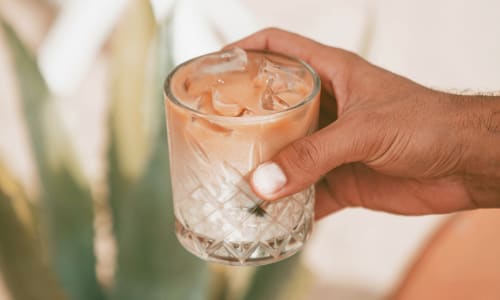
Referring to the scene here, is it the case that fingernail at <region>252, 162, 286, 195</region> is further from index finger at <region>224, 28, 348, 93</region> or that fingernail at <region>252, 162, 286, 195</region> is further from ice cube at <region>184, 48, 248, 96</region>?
index finger at <region>224, 28, 348, 93</region>

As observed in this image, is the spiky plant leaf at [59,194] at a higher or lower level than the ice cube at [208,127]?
lower

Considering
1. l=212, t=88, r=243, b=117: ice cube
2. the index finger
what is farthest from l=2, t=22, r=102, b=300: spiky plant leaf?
l=212, t=88, r=243, b=117: ice cube

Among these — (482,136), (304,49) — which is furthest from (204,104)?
(482,136)

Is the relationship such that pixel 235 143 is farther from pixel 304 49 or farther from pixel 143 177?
pixel 143 177

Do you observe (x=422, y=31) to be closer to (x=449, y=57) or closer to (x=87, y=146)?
(x=449, y=57)

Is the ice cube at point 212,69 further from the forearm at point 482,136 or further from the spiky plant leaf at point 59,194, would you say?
the spiky plant leaf at point 59,194

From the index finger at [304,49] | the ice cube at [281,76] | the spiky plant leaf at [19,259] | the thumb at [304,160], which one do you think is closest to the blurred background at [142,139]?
the spiky plant leaf at [19,259]

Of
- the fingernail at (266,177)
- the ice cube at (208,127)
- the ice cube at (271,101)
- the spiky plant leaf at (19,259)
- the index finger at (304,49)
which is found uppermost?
the ice cube at (271,101)
